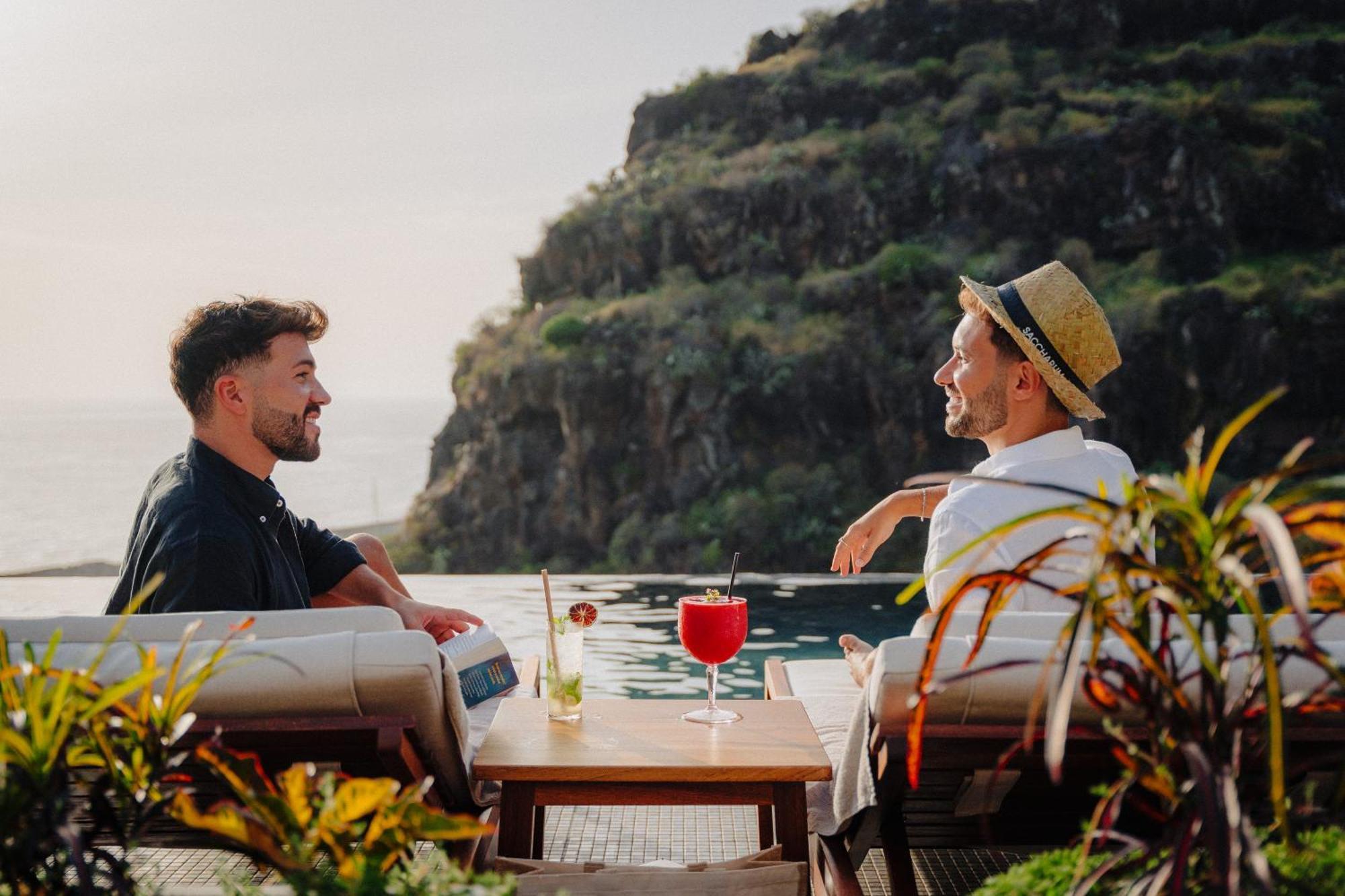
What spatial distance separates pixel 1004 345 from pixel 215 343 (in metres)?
1.60

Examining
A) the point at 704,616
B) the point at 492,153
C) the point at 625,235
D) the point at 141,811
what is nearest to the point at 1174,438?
the point at 625,235

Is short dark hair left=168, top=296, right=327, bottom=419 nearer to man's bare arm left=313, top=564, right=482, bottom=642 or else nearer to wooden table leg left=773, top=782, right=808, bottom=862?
man's bare arm left=313, top=564, right=482, bottom=642

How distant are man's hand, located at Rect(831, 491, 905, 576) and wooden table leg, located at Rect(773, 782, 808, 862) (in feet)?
1.96

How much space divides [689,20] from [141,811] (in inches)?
989

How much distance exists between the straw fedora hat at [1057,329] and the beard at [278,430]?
1.42 m

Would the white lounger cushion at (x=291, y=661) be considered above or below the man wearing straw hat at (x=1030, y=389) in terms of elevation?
below

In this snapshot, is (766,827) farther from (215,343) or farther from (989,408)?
(215,343)

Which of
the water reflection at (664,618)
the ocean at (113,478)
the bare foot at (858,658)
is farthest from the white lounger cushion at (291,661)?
the ocean at (113,478)

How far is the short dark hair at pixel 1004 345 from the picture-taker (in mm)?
2217

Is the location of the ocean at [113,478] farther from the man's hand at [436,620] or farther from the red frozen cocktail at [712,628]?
the red frozen cocktail at [712,628]

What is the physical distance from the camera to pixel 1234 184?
19.7 metres

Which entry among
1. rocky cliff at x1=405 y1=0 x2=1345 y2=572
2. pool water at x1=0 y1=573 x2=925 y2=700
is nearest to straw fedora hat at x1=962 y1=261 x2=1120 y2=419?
pool water at x1=0 y1=573 x2=925 y2=700

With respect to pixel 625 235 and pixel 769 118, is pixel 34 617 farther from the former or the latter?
pixel 769 118

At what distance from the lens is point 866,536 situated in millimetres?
2367
